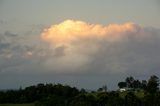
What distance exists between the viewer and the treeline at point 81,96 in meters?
118

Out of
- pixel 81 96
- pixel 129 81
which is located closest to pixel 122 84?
pixel 129 81

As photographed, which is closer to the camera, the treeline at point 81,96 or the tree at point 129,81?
the treeline at point 81,96

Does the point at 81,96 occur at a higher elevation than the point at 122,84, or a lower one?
lower

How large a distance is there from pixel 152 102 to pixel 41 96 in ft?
155

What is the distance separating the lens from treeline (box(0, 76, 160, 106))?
11788 centimetres

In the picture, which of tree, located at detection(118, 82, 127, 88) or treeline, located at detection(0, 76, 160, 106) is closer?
treeline, located at detection(0, 76, 160, 106)

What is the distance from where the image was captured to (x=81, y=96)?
419 feet

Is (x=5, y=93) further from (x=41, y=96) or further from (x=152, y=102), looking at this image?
(x=152, y=102)

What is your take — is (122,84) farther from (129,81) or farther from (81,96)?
(81,96)

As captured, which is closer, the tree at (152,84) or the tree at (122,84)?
the tree at (152,84)

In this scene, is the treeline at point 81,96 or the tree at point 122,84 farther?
the tree at point 122,84

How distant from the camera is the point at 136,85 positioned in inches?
6270

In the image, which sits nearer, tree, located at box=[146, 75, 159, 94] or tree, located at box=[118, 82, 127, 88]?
tree, located at box=[146, 75, 159, 94]

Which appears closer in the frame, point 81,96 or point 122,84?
point 81,96
